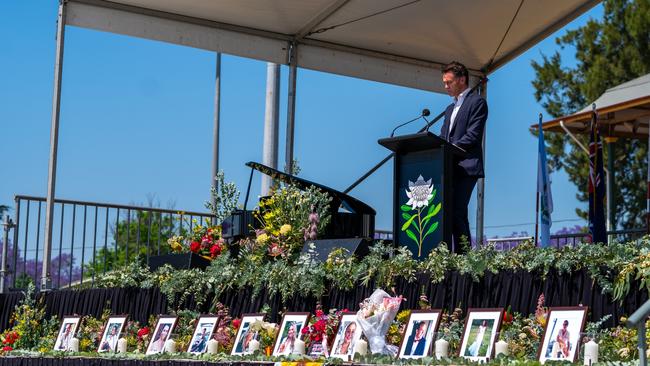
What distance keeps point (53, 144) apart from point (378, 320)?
14.5ft

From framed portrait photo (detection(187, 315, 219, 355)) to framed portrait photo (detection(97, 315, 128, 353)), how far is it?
2.85ft

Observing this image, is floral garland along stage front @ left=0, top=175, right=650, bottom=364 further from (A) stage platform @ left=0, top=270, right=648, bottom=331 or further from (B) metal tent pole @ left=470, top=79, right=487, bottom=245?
(B) metal tent pole @ left=470, top=79, right=487, bottom=245

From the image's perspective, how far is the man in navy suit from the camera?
237 inches

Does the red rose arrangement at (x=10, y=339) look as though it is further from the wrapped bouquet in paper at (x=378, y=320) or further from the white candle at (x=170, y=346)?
the wrapped bouquet in paper at (x=378, y=320)

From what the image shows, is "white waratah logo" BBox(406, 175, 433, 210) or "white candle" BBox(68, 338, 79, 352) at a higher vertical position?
"white waratah logo" BBox(406, 175, 433, 210)

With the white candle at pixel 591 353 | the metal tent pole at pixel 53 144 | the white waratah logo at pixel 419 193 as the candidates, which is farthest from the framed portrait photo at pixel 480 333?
the metal tent pole at pixel 53 144

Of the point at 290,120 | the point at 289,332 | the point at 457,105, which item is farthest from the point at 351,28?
the point at 289,332

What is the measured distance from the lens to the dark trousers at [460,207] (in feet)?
19.7

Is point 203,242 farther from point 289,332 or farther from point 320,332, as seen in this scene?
point 320,332

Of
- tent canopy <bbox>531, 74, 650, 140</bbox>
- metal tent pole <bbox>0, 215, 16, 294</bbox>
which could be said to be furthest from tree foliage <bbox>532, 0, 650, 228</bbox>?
metal tent pole <bbox>0, 215, 16, 294</bbox>

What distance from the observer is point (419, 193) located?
5.95m

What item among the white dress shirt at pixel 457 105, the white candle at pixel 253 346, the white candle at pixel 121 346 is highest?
the white dress shirt at pixel 457 105

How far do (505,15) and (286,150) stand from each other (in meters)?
2.42

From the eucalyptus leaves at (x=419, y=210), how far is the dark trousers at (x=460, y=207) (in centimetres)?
18
